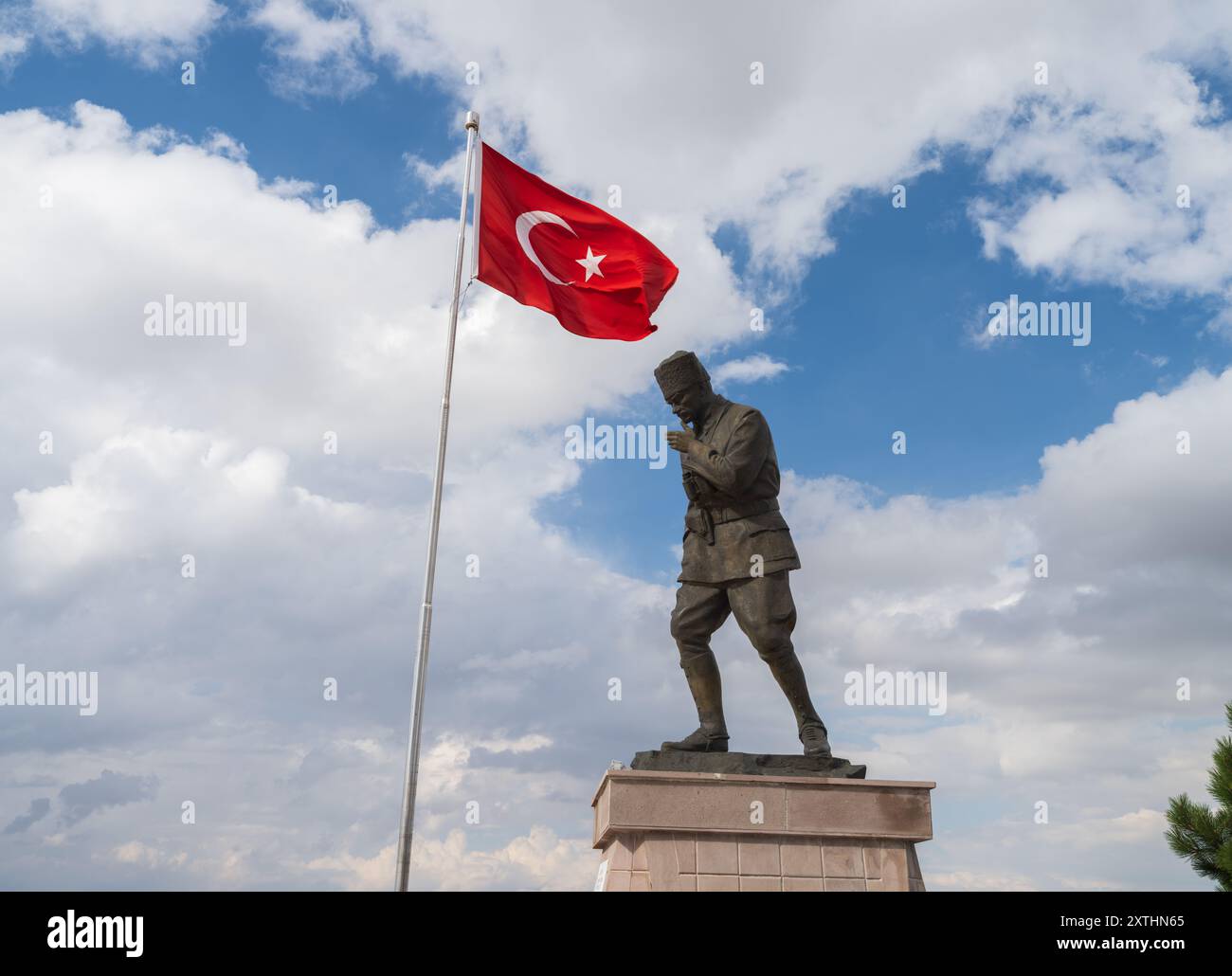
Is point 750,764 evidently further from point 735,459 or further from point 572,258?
point 572,258

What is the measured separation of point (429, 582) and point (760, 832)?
3.49 m

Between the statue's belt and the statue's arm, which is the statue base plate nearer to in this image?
the statue's belt

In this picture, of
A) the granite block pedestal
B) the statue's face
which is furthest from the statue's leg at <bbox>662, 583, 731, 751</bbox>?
the statue's face

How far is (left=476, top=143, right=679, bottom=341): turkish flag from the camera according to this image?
1080cm

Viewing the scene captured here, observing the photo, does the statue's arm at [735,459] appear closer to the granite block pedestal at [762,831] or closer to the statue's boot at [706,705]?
the statue's boot at [706,705]

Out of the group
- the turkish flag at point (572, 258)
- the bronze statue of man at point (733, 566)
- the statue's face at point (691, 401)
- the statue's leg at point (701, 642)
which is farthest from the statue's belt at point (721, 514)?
the turkish flag at point (572, 258)

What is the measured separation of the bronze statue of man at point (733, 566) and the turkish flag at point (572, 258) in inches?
92.3

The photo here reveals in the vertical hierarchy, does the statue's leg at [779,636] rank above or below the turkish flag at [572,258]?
below

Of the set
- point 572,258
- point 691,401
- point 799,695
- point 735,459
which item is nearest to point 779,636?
point 799,695

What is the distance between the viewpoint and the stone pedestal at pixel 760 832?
8047mm
